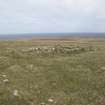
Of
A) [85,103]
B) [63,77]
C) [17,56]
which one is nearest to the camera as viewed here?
[85,103]

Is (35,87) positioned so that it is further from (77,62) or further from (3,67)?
(77,62)

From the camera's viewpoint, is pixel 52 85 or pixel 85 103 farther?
pixel 52 85

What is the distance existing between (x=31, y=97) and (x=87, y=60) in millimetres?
12250

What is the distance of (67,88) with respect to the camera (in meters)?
17.6

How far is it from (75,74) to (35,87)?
16.5 ft

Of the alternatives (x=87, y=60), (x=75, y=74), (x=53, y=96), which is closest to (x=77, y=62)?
(x=87, y=60)

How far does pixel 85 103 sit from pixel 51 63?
10400 millimetres

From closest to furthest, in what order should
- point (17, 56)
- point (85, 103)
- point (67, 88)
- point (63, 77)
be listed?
1. point (85, 103)
2. point (67, 88)
3. point (63, 77)
4. point (17, 56)

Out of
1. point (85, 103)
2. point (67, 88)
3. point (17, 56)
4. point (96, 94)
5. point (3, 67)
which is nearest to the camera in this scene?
point (85, 103)

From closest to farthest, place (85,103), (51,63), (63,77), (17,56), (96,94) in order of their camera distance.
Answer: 1. (85,103)
2. (96,94)
3. (63,77)
4. (51,63)
5. (17,56)

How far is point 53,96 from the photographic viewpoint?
52.0 feet

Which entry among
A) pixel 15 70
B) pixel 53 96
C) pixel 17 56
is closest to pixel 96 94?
pixel 53 96

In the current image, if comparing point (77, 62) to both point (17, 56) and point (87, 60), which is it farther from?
point (17, 56)

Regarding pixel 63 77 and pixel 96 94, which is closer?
pixel 96 94
